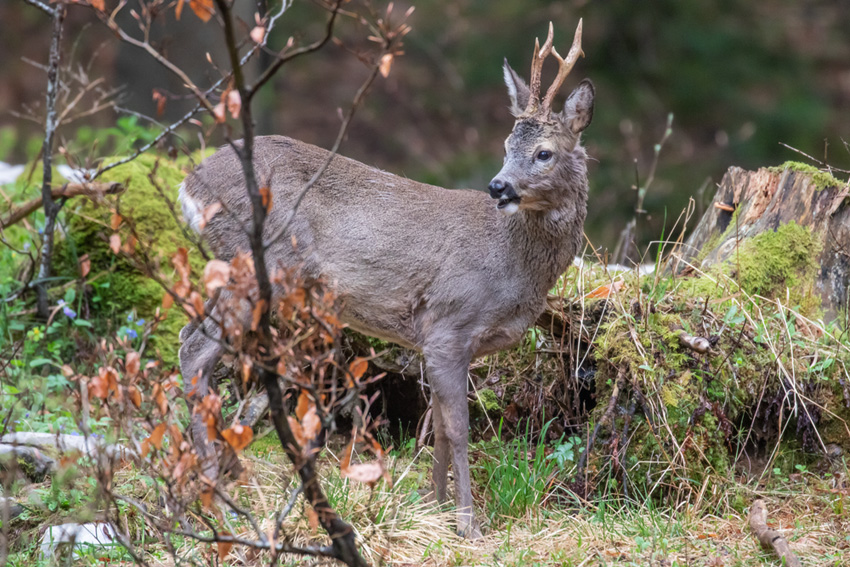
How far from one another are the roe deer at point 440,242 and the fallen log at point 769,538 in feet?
4.22

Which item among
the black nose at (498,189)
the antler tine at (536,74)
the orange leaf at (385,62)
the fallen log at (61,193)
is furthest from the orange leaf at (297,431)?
the fallen log at (61,193)

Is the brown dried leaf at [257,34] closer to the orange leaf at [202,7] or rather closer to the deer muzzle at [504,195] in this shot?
the orange leaf at [202,7]

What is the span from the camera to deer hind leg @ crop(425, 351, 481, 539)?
450 centimetres

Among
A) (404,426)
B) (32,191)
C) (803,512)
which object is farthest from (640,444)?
(32,191)

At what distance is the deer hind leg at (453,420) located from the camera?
4500 millimetres

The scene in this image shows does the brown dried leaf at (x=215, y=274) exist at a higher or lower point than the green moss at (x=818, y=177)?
lower

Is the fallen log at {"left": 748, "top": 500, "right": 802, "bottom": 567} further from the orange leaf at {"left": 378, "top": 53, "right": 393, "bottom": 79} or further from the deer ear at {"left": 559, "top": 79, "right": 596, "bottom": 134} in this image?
the orange leaf at {"left": 378, "top": 53, "right": 393, "bottom": 79}

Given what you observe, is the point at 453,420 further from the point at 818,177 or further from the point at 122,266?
the point at 122,266

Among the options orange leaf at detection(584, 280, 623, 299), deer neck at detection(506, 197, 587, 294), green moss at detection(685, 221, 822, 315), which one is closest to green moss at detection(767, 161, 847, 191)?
green moss at detection(685, 221, 822, 315)

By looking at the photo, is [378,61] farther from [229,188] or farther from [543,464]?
[543,464]

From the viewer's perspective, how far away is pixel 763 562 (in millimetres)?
3900

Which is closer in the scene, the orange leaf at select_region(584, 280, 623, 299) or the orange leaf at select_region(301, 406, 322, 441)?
the orange leaf at select_region(301, 406, 322, 441)

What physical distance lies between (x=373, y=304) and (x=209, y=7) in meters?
2.26

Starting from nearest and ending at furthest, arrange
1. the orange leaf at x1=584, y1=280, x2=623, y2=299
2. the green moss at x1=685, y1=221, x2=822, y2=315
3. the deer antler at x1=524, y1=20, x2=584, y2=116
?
1. the deer antler at x1=524, y1=20, x2=584, y2=116
2. the orange leaf at x1=584, y1=280, x2=623, y2=299
3. the green moss at x1=685, y1=221, x2=822, y2=315
